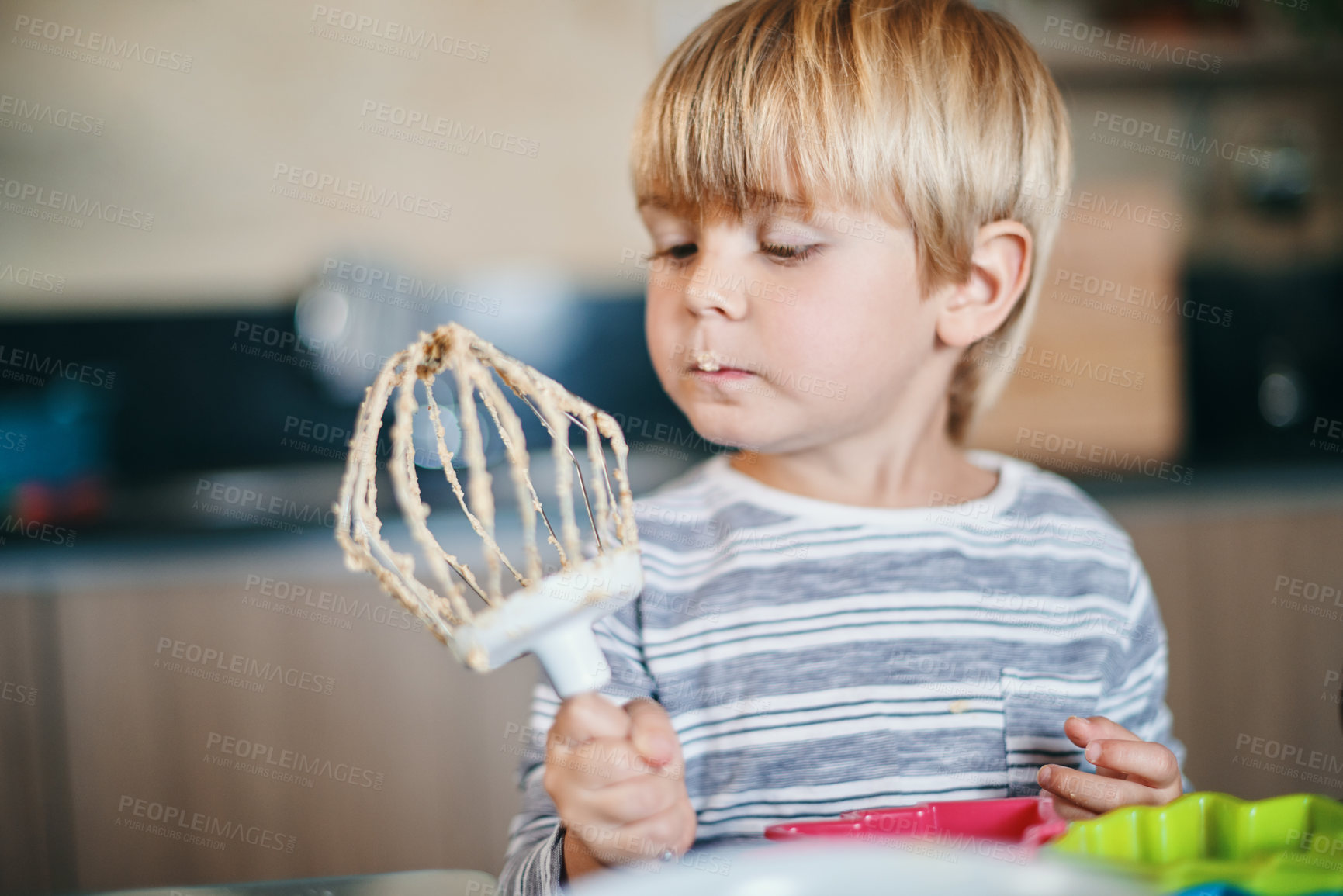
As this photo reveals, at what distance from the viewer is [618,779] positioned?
17.9 inches

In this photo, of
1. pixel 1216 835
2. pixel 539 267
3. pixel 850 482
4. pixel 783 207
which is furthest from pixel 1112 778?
pixel 539 267

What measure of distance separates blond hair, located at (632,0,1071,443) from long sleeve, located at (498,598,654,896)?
280 mm

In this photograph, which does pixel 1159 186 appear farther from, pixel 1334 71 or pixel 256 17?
pixel 256 17

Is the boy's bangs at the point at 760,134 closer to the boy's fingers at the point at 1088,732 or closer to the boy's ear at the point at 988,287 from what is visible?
the boy's ear at the point at 988,287

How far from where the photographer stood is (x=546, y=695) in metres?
0.66

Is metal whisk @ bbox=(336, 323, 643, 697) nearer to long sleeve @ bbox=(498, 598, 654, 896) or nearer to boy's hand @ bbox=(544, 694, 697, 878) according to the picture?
boy's hand @ bbox=(544, 694, 697, 878)

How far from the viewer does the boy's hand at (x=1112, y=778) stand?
1.88ft

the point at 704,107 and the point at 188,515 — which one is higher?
the point at 704,107

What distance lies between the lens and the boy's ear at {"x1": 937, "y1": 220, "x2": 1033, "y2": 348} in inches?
29.3

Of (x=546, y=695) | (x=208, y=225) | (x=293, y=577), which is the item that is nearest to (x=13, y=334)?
(x=208, y=225)

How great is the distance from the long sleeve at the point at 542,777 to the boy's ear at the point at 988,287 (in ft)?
0.98

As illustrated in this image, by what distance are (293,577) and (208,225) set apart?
29.0 inches

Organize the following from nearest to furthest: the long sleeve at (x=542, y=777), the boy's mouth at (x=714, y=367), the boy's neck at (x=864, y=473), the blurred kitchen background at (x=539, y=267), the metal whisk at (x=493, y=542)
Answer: the metal whisk at (x=493, y=542) → the long sleeve at (x=542, y=777) → the boy's mouth at (x=714, y=367) → the boy's neck at (x=864, y=473) → the blurred kitchen background at (x=539, y=267)

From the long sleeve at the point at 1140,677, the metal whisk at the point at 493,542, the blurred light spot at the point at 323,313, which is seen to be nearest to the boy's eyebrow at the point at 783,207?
the metal whisk at the point at 493,542
